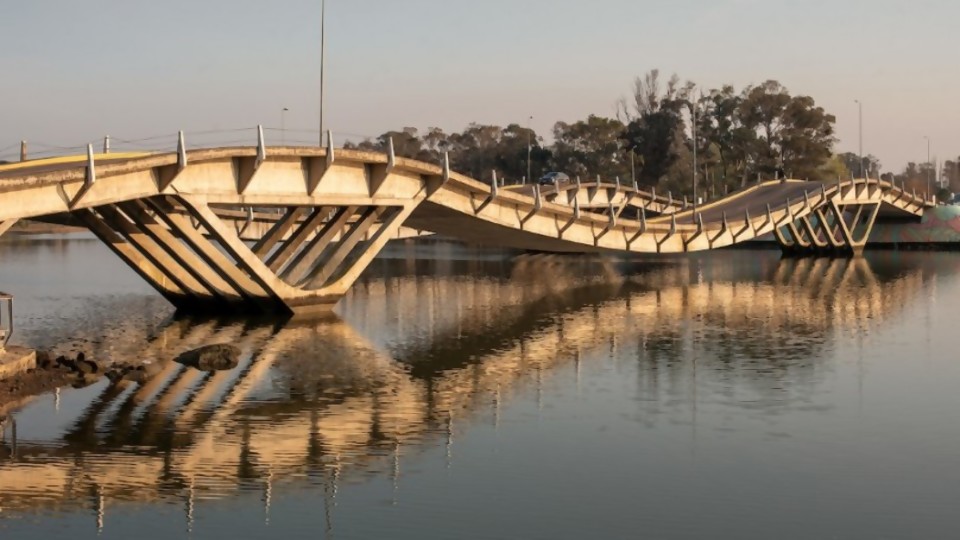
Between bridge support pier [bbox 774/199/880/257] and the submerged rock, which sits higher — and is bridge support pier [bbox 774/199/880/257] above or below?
above

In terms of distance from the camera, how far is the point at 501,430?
20.8m

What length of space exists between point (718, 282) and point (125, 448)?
45381 mm

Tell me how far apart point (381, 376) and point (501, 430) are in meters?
7.06

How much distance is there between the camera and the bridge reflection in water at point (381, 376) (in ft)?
57.2

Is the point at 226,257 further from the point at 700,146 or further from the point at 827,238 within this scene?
the point at 700,146

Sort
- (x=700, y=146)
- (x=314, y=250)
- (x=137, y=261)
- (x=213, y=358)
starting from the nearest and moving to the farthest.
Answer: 1. (x=213, y=358)
2. (x=314, y=250)
3. (x=137, y=261)
4. (x=700, y=146)

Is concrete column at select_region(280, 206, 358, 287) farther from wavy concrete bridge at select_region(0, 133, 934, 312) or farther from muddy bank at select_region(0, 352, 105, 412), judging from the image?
muddy bank at select_region(0, 352, 105, 412)

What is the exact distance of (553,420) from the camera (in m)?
21.7

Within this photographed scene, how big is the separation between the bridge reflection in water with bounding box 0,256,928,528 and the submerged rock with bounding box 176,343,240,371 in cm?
35

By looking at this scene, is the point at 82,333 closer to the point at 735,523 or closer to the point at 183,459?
the point at 183,459

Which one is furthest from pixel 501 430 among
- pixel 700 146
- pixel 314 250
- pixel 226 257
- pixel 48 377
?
pixel 700 146

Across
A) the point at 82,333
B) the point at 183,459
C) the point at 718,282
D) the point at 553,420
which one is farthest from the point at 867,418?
the point at 718,282

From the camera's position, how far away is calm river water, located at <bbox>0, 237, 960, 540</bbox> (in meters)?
15.2

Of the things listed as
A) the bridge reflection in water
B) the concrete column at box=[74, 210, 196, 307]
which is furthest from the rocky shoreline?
the concrete column at box=[74, 210, 196, 307]
